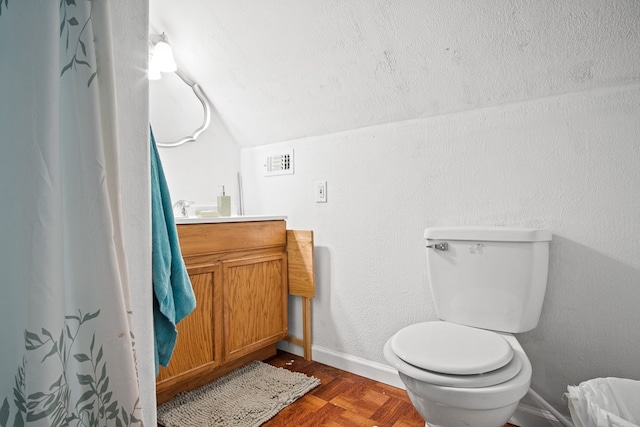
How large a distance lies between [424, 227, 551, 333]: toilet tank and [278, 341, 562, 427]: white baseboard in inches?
15.1

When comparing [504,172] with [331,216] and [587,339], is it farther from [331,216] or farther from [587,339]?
[331,216]

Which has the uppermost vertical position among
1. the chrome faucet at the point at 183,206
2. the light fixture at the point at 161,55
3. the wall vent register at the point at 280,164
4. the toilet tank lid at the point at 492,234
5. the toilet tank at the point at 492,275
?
the light fixture at the point at 161,55

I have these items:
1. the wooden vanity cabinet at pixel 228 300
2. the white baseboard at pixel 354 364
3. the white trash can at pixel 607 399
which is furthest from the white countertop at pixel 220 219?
the white trash can at pixel 607 399

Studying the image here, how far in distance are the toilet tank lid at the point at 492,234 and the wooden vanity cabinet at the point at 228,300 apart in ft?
2.94

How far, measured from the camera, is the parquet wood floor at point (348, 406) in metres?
1.43

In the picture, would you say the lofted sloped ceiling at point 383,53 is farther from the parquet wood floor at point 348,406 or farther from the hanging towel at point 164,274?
the parquet wood floor at point 348,406

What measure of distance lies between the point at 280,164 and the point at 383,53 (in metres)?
0.93

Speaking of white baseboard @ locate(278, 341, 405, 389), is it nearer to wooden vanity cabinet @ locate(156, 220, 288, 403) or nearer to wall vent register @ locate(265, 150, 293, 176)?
wooden vanity cabinet @ locate(156, 220, 288, 403)

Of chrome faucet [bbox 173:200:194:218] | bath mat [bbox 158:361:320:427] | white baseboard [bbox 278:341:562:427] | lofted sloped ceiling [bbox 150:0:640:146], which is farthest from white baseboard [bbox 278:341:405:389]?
lofted sloped ceiling [bbox 150:0:640:146]

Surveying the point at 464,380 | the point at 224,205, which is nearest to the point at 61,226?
the point at 464,380

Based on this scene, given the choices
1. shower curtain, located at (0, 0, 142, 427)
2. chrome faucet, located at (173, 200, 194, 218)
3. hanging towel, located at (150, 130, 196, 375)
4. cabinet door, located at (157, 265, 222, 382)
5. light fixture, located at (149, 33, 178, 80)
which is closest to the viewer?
shower curtain, located at (0, 0, 142, 427)

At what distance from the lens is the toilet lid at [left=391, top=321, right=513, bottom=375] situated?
99 centimetres

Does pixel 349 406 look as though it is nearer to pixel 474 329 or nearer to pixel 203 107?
pixel 474 329

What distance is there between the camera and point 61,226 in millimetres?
569
